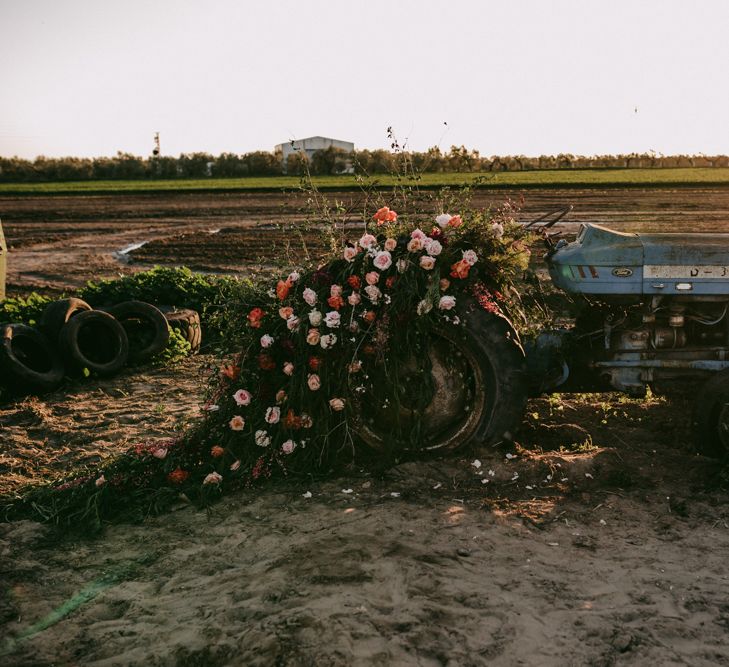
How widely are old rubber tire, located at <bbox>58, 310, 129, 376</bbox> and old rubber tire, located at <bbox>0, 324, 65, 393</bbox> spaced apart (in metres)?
0.18

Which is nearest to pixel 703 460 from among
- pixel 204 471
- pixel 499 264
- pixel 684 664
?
pixel 499 264

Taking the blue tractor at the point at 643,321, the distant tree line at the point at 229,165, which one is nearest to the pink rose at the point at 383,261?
the blue tractor at the point at 643,321

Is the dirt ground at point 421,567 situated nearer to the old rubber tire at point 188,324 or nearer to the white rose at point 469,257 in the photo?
the white rose at point 469,257

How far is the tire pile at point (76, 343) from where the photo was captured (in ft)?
26.1

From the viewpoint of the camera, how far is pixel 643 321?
567 centimetres

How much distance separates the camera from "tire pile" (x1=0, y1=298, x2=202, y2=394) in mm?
7941

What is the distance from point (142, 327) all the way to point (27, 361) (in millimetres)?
1442

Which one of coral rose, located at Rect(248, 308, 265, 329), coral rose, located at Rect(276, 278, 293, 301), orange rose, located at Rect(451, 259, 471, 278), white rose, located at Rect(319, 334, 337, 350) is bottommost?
white rose, located at Rect(319, 334, 337, 350)

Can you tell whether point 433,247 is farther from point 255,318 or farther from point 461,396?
point 255,318

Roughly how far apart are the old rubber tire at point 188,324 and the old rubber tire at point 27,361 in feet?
5.04

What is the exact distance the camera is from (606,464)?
17.8 ft

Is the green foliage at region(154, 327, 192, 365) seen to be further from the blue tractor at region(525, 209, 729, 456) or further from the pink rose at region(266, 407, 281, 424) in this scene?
the blue tractor at region(525, 209, 729, 456)

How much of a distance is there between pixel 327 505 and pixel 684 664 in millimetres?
2332

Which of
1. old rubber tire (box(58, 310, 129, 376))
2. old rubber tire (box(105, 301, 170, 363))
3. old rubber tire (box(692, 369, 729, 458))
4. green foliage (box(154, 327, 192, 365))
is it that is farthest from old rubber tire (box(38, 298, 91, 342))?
old rubber tire (box(692, 369, 729, 458))
